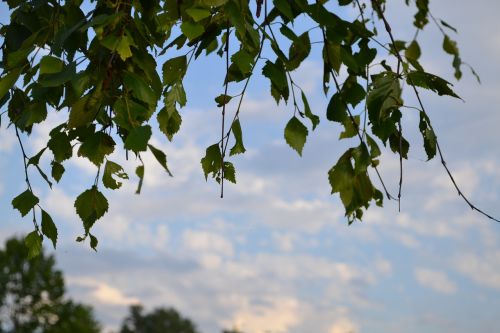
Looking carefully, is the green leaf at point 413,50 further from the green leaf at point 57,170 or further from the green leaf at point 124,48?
the green leaf at point 124,48

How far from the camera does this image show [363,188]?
112 inches

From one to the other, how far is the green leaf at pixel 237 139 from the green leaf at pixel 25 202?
77 centimetres

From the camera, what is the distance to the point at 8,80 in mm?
2328

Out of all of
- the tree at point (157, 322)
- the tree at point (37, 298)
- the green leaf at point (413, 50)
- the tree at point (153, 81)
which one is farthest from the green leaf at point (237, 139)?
the tree at point (157, 322)

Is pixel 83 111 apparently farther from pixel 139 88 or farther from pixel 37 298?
pixel 37 298

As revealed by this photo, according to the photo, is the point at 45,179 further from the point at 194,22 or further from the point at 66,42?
the point at 194,22

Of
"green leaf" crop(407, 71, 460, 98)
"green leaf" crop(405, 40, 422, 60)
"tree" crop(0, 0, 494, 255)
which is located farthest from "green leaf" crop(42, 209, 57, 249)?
"green leaf" crop(405, 40, 422, 60)

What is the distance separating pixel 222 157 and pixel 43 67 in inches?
28.1

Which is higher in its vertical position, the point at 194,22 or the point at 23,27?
the point at 23,27

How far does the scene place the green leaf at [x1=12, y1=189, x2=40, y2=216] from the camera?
2727 millimetres

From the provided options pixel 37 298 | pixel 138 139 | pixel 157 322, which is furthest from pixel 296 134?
pixel 157 322

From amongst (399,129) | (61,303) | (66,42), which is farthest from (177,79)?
(61,303)

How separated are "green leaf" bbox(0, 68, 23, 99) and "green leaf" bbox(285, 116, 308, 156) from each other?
37.0 inches

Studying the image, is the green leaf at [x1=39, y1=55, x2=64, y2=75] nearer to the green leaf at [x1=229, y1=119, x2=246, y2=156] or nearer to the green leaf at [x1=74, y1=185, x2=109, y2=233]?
the green leaf at [x1=74, y1=185, x2=109, y2=233]
